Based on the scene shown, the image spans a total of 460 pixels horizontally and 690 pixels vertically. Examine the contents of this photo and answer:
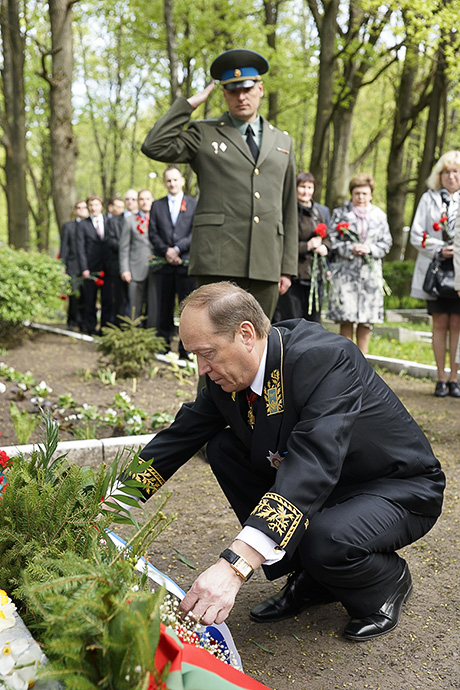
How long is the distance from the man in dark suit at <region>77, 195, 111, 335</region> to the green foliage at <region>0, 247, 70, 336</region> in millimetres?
1301

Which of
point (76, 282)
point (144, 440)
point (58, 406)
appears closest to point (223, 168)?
point (144, 440)

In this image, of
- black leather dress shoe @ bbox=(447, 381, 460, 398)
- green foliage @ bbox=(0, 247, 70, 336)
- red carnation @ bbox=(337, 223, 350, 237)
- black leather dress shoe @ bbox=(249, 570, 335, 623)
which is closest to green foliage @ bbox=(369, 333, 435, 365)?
black leather dress shoe @ bbox=(447, 381, 460, 398)

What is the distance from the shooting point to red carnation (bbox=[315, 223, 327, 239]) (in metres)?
7.25

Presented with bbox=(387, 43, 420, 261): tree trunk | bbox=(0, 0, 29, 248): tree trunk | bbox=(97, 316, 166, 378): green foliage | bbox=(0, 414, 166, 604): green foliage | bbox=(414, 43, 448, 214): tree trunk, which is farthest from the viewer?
bbox=(387, 43, 420, 261): tree trunk

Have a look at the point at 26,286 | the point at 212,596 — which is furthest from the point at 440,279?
the point at 26,286

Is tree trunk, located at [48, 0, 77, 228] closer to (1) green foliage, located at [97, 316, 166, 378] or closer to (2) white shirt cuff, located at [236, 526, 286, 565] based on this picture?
(1) green foliage, located at [97, 316, 166, 378]

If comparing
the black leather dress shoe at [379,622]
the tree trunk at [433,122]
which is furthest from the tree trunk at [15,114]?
the black leather dress shoe at [379,622]

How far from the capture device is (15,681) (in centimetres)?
153

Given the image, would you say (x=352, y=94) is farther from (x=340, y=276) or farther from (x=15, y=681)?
(x=15, y=681)

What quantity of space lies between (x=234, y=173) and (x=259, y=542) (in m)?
3.11

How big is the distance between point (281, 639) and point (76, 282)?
380 inches

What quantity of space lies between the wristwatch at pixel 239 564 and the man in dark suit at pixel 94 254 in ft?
31.9

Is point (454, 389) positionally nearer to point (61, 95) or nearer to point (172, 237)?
point (172, 237)

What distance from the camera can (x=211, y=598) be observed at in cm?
195
